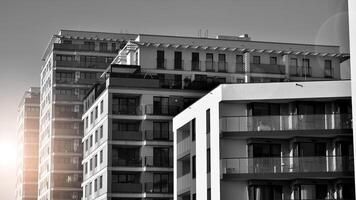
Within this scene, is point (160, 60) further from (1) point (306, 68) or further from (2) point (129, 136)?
(1) point (306, 68)

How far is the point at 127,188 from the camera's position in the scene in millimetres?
80312

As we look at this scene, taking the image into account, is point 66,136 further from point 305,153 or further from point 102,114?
point 305,153

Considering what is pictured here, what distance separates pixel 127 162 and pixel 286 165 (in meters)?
28.6

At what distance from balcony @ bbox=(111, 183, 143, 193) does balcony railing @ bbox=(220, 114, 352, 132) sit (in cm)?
2509

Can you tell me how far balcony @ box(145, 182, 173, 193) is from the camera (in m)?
79.8

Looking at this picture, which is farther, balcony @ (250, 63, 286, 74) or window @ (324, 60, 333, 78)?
window @ (324, 60, 333, 78)

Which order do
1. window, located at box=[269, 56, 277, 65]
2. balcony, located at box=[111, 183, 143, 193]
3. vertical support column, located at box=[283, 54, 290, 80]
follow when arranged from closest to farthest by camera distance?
A: balcony, located at box=[111, 183, 143, 193]
vertical support column, located at box=[283, 54, 290, 80]
window, located at box=[269, 56, 277, 65]

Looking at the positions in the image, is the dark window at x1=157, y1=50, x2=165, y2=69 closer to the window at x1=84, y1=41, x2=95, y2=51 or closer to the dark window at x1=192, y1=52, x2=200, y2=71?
the dark window at x1=192, y1=52, x2=200, y2=71

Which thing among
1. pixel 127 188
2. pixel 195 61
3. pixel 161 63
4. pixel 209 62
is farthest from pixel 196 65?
pixel 127 188

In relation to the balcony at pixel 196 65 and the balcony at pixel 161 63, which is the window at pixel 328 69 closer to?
the balcony at pixel 196 65

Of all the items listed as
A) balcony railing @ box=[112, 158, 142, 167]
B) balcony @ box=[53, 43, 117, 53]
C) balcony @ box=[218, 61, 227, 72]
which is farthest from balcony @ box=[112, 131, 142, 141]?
balcony @ box=[53, 43, 117, 53]

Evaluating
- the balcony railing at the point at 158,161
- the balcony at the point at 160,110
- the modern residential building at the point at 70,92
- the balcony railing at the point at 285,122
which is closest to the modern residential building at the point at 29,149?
the modern residential building at the point at 70,92

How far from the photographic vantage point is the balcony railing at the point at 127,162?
81312mm

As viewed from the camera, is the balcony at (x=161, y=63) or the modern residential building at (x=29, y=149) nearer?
the balcony at (x=161, y=63)
